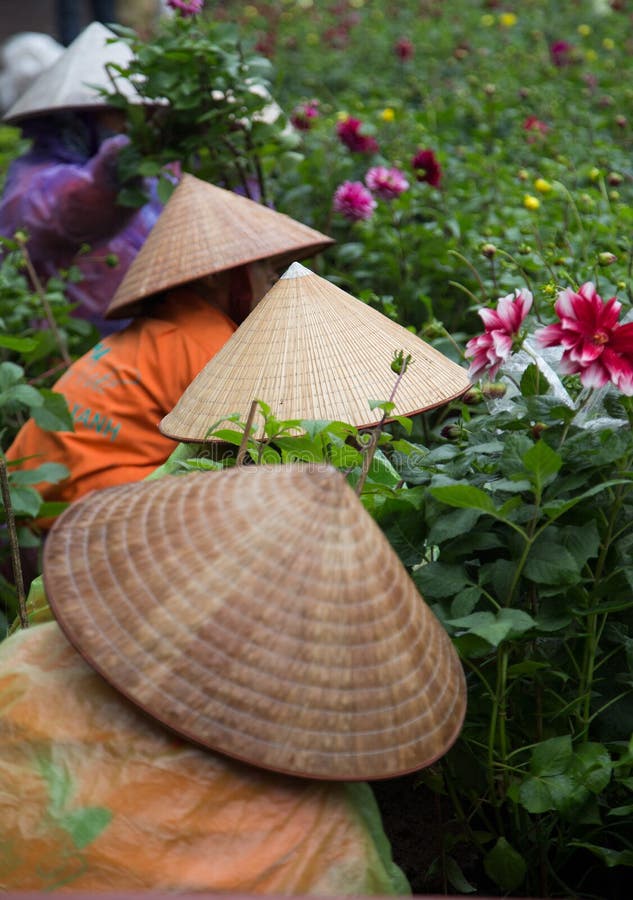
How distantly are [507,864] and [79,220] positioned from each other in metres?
2.57

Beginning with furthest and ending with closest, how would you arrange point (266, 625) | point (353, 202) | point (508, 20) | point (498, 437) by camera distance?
point (508, 20) → point (353, 202) → point (498, 437) → point (266, 625)

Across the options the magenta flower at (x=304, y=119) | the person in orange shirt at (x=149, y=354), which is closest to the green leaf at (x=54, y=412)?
the person in orange shirt at (x=149, y=354)

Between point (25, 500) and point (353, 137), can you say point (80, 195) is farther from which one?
point (25, 500)

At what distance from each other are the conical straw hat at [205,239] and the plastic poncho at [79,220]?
Answer: 104 centimetres

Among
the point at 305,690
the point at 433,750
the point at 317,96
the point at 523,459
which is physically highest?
the point at 523,459

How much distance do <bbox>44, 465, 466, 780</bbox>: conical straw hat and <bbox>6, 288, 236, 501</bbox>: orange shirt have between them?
1.27 m

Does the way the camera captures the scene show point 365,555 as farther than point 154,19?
No

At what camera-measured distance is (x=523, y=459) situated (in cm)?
132

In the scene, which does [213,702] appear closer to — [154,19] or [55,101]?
[55,101]

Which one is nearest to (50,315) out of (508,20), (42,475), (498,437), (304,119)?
(42,475)

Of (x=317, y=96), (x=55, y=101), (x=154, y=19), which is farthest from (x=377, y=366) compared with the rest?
(x=154, y=19)

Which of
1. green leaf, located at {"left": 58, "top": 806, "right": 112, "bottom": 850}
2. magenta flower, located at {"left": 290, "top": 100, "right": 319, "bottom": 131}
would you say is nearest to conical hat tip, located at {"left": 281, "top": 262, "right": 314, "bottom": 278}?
green leaf, located at {"left": 58, "top": 806, "right": 112, "bottom": 850}

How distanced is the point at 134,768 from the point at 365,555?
1.09 ft

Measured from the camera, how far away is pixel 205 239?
232 centimetres
